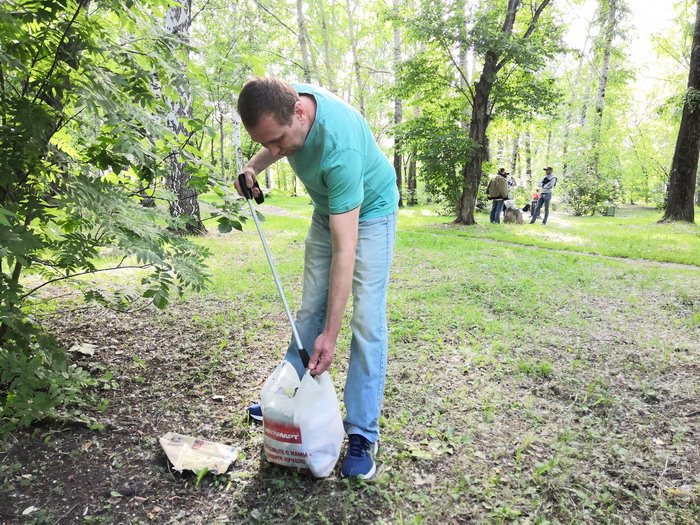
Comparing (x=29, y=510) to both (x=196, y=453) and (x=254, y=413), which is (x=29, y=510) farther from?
(x=254, y=413)

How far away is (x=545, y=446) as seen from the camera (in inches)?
85.6

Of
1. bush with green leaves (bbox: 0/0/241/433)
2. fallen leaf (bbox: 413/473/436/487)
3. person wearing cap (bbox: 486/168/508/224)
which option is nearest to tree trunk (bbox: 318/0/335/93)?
person wearing cap (bbox: 486/168/508/224)

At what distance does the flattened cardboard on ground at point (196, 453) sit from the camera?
6.27 ft

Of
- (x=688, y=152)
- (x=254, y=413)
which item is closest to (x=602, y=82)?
(x=688, y=152)

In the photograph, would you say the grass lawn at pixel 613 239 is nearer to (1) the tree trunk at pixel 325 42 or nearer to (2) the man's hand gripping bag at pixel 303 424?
(2) the man's hand gripping bag at pixel 303 424

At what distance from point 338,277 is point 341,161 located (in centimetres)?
47

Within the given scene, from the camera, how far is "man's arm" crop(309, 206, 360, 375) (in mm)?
1692

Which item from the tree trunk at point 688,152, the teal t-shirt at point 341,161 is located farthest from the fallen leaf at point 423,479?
the tree trunk at point 688,152

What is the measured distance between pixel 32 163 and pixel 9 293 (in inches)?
21.8

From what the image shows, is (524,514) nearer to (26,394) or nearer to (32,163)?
(26,394)

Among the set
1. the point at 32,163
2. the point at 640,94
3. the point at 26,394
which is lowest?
the point at 26,394

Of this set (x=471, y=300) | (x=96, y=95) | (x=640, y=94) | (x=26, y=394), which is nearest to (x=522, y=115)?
(x=471, y=300)

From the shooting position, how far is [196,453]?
199cm

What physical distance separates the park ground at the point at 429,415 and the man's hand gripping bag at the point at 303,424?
147 mm
